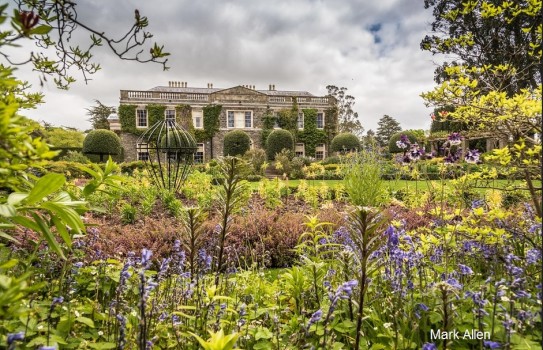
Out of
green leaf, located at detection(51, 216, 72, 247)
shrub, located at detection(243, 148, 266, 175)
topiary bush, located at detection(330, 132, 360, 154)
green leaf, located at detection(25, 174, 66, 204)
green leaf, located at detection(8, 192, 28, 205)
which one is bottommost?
green leaf, located at detection(51, 216, 72, 247)

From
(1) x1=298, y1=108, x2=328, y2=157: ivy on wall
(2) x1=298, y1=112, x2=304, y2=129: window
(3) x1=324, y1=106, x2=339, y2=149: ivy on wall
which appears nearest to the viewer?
(1) x1=298, y1=108, x2=328, y2=157: ivy on wall

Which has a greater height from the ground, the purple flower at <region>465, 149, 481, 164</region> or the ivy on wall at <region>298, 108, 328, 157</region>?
the ivy on wall at <region>298, 108, 328, 157</region>

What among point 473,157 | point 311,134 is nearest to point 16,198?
point 473,157

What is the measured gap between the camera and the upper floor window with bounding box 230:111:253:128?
3178 centimetres

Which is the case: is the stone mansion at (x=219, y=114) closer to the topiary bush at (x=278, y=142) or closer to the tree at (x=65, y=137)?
the topiary bush at (x=278, y=142)

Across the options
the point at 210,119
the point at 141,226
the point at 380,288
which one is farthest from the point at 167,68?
the point at 210,119

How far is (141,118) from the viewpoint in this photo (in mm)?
30469

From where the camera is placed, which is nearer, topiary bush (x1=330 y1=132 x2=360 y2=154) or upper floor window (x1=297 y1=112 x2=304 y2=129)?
topiary bush (x1=330 y1=132 x2=360 y2=154)

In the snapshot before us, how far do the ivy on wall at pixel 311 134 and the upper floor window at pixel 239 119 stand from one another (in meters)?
4.72

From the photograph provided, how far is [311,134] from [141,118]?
49.4 ft

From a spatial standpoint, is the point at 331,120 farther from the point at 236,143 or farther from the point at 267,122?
the point at 236,143

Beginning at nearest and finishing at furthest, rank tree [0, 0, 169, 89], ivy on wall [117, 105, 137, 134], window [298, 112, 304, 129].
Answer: tree [0, 0, 169, 89] → ivy on wall [117, 105, 137, 134] → window [298, 112, 304, 129]

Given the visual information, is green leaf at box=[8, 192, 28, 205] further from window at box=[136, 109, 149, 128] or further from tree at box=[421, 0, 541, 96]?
window at box=[136, 109, 149, 128]

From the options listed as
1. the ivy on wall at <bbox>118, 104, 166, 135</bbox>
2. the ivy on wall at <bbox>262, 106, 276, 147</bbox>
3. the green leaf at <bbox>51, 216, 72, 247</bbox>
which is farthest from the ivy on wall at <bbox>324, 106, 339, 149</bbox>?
the green leaf at <bbox>51, 216, 72, 247</bbox>
